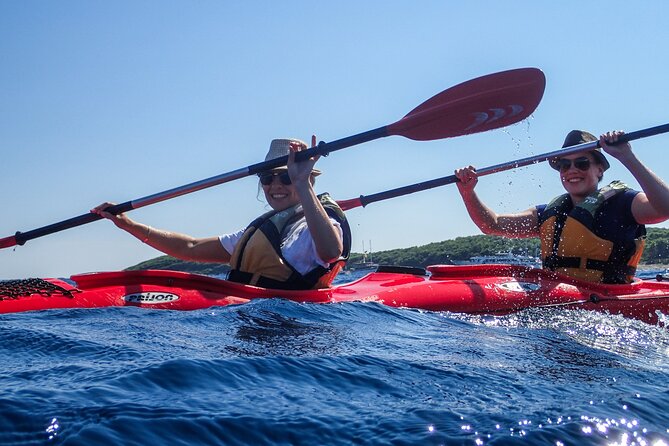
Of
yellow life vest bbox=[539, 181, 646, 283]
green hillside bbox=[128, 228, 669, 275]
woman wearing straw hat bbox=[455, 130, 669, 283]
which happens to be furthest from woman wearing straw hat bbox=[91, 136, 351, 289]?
green hillside bbox=[128, 228, 669, 275]

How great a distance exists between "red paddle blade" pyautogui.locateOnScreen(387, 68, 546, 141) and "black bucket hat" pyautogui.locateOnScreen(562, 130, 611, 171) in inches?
16.1

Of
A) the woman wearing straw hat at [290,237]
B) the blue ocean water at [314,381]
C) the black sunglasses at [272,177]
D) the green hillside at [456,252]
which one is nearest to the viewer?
the blue ocean water at [314,381]

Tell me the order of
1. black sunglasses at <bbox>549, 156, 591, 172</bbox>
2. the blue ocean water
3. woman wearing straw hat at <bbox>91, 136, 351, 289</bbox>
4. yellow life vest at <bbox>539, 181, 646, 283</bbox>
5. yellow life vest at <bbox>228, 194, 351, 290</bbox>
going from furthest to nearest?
1. black sunglasses at <bbox>549, 156, 591, 172</bbox>
2. yellow life vest at <bbox>539, 181, 646, 283</bbox>
3. yellow life vest at <bbox>228, 194, 351, 290</bbox>
4. woman wearing straw hat at <bbox>91, 136, 351, 289</bbox>
5. the blue ocean water

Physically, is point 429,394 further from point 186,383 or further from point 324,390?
point 186,383

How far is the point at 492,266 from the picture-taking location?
5.91 metres

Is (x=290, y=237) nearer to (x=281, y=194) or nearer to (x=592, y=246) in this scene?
(x=281, y=194)

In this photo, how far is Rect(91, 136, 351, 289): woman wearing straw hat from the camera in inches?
182

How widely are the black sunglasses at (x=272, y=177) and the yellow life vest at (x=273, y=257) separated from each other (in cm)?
24

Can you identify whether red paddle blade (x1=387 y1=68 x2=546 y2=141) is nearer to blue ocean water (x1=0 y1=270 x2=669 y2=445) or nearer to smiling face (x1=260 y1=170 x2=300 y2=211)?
smiling face (x1=260 y1=170 x2=300 y2=211)

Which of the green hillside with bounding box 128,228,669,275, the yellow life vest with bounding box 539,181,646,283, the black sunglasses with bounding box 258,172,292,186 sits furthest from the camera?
the green hillside with bounding box 128,228,669,275

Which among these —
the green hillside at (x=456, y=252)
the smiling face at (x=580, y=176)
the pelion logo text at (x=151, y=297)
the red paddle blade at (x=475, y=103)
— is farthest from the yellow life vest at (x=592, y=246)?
the green hillside at (x=456, y=252)

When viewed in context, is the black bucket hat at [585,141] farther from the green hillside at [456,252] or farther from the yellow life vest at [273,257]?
the green hillside at [456,252]

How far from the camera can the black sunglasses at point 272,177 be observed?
5.32 metres

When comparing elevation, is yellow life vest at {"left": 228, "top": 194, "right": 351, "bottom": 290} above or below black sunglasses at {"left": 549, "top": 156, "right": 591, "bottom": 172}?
below
